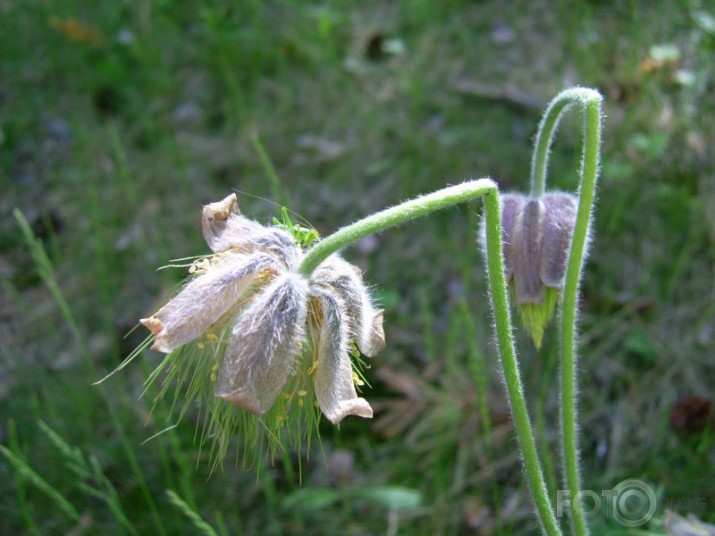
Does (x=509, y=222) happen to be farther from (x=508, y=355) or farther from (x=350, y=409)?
(x=350, y=409)

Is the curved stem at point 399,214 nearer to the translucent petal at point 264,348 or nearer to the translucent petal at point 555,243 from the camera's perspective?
the translucent petal at point 264,348

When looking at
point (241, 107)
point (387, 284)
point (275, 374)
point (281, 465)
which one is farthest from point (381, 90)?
point (275, 374)

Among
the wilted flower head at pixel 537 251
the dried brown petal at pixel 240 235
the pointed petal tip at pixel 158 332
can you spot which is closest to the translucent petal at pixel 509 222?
the wilted flower head at pixel 537 251

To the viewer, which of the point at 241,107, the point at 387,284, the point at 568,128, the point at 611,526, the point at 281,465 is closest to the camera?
the point at 611,526

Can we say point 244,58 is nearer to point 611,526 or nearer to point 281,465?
point 281,465

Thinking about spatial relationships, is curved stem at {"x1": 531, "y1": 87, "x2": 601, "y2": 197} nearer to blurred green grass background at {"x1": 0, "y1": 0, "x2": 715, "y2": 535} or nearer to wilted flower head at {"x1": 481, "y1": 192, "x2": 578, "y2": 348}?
wilted flower head at {"x1": 481, "y1": 192, "x2": 578, "y2": 348}

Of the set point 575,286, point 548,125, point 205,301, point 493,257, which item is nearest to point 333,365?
point 205,301

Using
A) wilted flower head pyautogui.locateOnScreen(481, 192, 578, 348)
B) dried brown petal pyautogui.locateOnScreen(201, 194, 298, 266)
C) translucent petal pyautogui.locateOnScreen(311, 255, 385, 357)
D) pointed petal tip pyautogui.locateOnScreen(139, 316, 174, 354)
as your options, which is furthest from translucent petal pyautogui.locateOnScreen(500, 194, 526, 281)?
pointed petal tip pyautogui.locateOnScreen(139, 316, 174, 354)

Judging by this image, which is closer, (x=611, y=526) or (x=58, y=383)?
(x=611, y=526)
